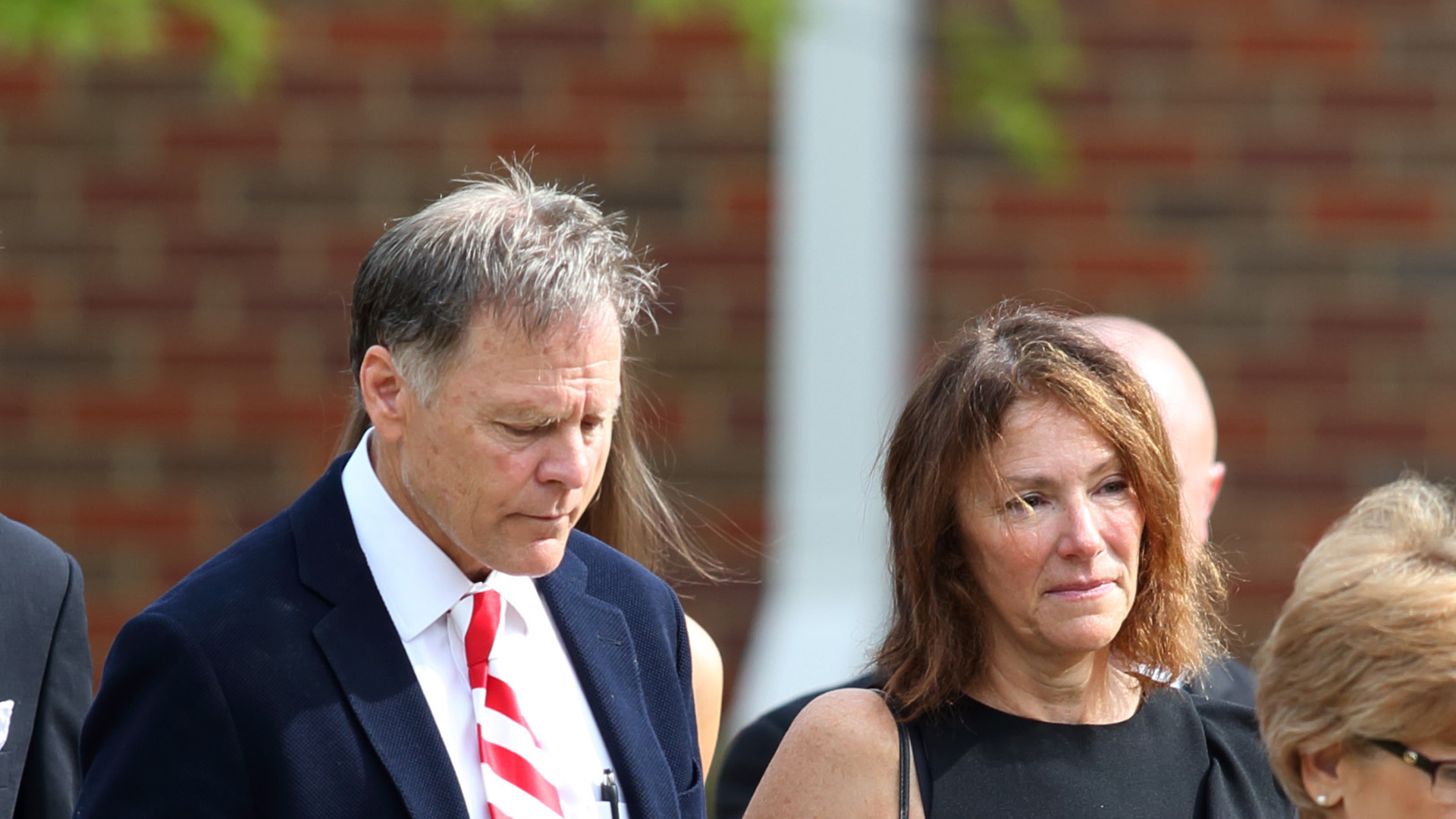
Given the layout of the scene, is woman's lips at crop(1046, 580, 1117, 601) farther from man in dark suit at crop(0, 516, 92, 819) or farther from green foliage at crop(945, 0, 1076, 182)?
green foliage at crop(945, 0, 1076, 182)

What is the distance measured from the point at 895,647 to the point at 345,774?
82 centimetres

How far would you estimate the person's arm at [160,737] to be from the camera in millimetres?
2000

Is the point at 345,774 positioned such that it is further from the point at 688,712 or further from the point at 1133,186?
the point at 1133,186

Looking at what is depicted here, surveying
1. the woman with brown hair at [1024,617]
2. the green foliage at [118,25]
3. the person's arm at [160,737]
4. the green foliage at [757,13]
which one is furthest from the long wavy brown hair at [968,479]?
the green foliage at [118,25]

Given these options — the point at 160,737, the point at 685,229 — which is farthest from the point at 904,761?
the point at 685,229

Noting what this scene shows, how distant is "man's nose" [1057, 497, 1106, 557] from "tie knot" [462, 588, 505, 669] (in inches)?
29.7

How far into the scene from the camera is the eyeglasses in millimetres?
2189

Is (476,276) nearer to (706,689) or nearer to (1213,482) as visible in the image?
(706,689)

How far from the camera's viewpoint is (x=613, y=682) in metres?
2.40

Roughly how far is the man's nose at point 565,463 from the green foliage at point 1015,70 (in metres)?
3.71

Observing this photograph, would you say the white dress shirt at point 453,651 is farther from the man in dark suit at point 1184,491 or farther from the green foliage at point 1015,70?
the green foliage at point 1015,70

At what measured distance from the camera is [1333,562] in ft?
7.68

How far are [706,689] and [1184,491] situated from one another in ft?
3.11

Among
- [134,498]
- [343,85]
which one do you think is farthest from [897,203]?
[134,498]
